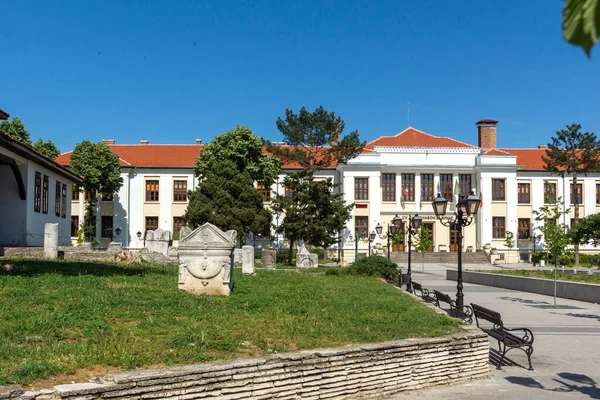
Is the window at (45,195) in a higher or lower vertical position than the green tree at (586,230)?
higher

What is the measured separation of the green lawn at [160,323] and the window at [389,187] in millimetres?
46105

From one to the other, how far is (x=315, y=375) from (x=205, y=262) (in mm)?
5892

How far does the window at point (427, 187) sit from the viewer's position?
59.7 m

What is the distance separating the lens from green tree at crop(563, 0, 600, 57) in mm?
1078

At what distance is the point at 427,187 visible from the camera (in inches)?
2354

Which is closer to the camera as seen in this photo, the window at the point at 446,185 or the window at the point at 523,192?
the window at the point at 446,185

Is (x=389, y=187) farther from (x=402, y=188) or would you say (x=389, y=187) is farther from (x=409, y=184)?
(x=409, y=184)

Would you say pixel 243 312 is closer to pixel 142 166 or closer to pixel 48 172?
pixel 48 172

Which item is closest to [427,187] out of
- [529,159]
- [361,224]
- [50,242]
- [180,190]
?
[361,224]

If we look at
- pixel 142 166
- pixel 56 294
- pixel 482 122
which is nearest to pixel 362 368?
pixel 56 294

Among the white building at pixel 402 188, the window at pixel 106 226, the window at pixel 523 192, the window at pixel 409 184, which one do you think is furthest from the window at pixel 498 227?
the window at pixel 106 226

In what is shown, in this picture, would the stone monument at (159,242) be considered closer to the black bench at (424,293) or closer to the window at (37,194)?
the window at (37,194)

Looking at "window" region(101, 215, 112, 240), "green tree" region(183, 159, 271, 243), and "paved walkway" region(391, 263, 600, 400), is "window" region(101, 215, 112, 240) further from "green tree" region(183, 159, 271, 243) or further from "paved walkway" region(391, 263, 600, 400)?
"paved walkway" region(391, 263, 600, 400)

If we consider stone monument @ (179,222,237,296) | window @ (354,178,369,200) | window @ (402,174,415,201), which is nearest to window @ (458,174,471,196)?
window @ (402,174,415,201)
